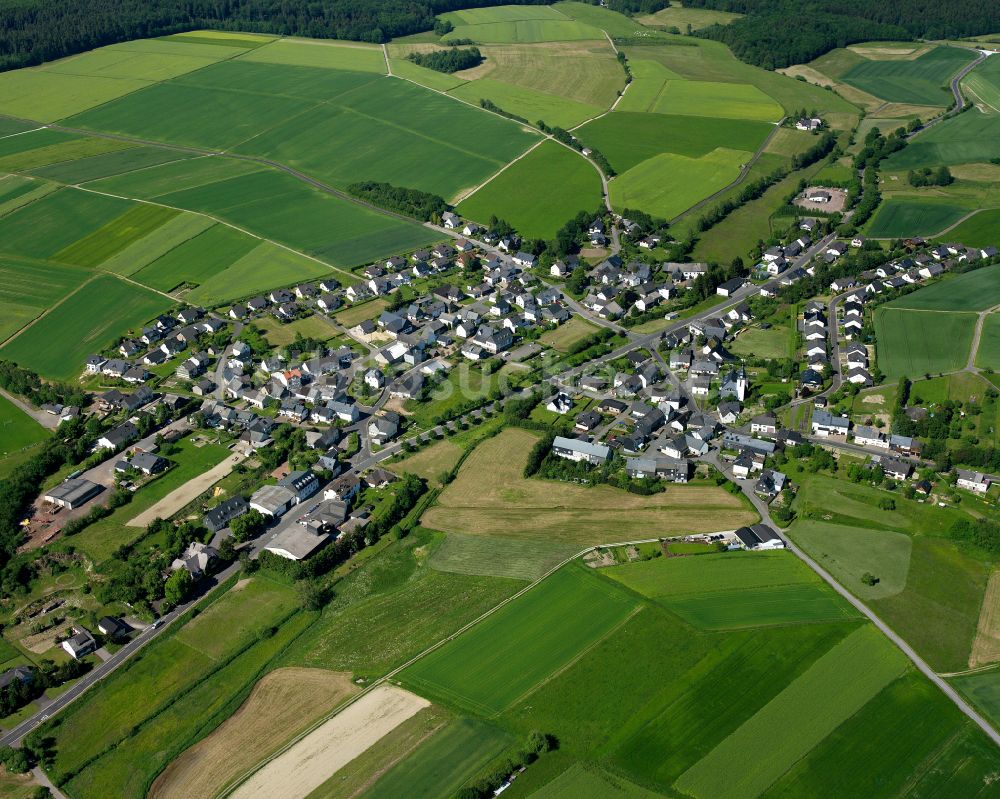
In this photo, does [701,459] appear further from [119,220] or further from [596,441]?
[119,220]

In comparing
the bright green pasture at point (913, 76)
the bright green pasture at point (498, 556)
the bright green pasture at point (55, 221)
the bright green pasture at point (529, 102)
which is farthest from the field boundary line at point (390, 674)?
the bright green pasture at point (913, 76)

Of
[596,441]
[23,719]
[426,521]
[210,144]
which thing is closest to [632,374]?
[596,441]

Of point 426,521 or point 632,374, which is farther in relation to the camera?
point 632,374

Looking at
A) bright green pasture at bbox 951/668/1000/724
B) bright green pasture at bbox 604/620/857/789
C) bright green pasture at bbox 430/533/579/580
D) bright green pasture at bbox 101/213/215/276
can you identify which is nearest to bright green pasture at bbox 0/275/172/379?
bright green pasture at bbox 101/213/215/276

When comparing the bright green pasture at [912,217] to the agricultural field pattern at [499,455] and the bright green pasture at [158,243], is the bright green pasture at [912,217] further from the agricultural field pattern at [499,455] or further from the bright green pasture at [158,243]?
the bright green pasture at [158,243]

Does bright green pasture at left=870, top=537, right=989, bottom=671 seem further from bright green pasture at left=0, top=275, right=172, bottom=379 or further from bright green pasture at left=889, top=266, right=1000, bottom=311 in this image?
bright green pasture at left=0, top=275, right=172, bottom=379
